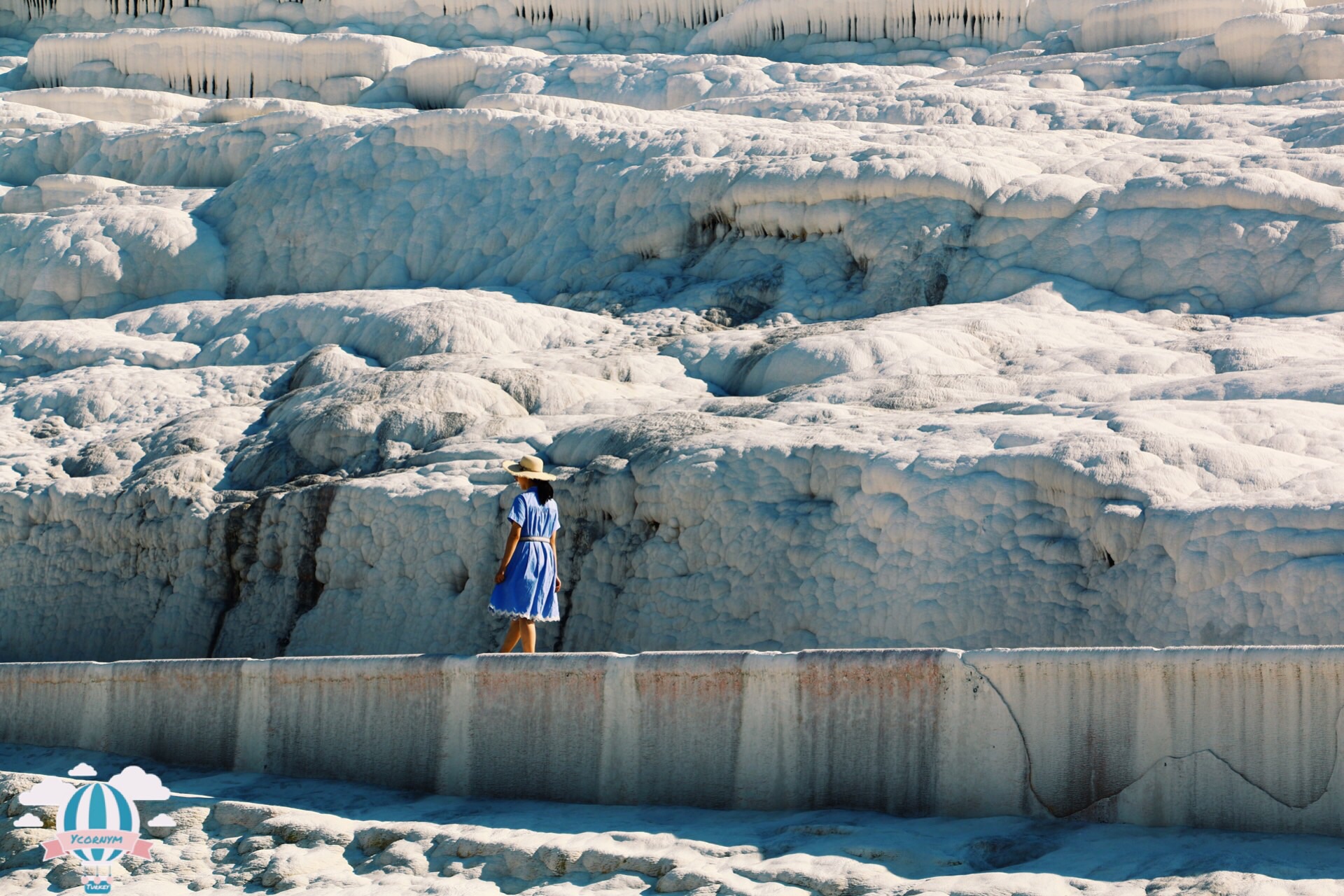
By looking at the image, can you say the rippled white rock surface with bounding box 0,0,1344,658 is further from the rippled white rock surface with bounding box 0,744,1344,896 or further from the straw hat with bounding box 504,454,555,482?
the rippled white rock surface with bounding box 0,744,1344,896

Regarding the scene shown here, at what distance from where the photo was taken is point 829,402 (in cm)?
835

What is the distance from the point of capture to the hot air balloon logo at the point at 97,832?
4.89 m

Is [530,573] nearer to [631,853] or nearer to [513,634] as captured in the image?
[513,634]

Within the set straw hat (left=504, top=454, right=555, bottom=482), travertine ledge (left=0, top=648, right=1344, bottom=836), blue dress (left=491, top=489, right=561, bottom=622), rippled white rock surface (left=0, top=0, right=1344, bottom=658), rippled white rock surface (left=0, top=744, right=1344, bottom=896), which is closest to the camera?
rippled white rock surface (left=0, top=744, right=1344, bottom=896)

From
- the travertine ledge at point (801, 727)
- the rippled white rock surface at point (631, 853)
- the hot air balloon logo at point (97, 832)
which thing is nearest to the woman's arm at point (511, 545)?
the travertine ledge at point (801, 727)

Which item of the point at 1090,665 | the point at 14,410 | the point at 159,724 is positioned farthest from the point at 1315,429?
the point at 14,410

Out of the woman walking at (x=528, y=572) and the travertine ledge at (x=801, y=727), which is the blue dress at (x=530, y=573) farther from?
the travertine ledge at (x=801, y=727)

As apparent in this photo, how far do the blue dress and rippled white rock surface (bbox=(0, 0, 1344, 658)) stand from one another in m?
0.91

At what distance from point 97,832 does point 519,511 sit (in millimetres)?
2044

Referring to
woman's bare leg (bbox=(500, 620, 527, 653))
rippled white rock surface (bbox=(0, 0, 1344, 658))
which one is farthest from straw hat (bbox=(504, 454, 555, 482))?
rippled white rock surface (bbox=(0, 0, 1344, 658))

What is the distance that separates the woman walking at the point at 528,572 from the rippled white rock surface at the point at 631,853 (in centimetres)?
98

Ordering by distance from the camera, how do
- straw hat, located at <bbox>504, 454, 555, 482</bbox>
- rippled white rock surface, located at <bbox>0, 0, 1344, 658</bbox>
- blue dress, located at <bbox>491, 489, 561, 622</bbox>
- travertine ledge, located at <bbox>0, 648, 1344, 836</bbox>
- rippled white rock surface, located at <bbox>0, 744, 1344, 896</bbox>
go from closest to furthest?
rippled white rock surface, located at <bbox>0, 744, 1344, 896</bbox>
travertine ledge, located at <bbox>0, 648, 1344, 836</bbox>
blue dress, located at <bbox>491, 489, 561, 622</bbox>
straw hat, located at <bbox>504, 454, 555, 482</bbox>
rippled white rock surface, located at <bbox>0, 0, 1344, 658</bbox>

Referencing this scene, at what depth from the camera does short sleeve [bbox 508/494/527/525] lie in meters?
6.33

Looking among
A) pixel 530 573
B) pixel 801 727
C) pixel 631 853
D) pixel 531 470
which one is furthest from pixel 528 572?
pixel 631 853
